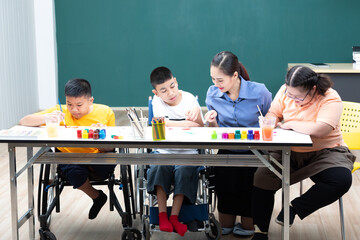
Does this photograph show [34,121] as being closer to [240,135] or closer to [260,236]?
[240,135]

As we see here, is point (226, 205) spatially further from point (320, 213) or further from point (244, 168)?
point (320, 213)

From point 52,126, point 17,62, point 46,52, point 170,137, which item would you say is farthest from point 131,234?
point 46,52

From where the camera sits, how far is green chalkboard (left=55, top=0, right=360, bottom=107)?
732 centimetres

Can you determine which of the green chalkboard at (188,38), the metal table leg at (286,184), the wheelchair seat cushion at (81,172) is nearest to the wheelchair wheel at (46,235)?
the wheelchair seat cushion at (81,172)

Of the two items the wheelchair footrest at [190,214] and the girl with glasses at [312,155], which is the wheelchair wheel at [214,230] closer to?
the wheelchair footrest at [190,214]

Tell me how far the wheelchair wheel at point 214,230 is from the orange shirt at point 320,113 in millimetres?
593

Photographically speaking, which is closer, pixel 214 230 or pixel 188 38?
pixel 214 230

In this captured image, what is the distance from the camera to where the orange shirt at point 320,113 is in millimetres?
2932

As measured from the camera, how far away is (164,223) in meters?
2.98

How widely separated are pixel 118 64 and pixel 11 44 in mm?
1609

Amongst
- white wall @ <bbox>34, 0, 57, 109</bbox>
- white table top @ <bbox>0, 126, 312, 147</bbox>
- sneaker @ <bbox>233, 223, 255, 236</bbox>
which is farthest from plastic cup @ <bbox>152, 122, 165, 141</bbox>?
white wall @ <bbox>34, 0, 57, 109</bbox>

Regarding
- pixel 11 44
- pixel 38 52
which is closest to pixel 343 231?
pixel 11 44

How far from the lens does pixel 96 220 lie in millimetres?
3543

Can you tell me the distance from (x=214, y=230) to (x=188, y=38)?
468 centimetres
